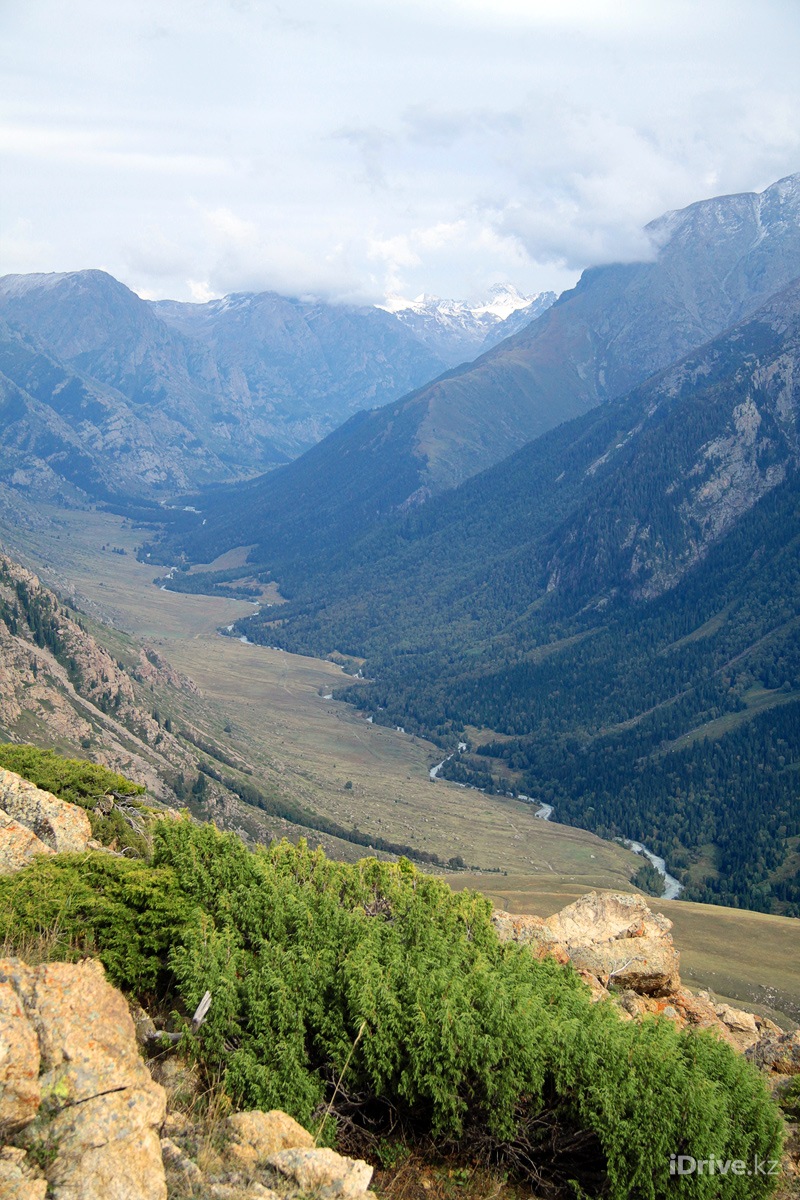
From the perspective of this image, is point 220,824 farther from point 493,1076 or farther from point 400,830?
point 493,1076

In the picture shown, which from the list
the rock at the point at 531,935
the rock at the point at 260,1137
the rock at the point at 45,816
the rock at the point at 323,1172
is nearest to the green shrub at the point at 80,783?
the rock at the point at 45,816

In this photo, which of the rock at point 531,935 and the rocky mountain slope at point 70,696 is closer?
the rock at point 531,935

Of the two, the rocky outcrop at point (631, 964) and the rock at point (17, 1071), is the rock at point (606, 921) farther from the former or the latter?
the rock at point (17, 1071)

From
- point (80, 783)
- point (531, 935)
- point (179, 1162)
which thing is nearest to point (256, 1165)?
point (179, 1162)

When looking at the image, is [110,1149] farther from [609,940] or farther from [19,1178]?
[609,940]

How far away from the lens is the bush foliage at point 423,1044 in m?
25.8

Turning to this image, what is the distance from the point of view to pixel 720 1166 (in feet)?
85.5

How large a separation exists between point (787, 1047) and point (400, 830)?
130192mm

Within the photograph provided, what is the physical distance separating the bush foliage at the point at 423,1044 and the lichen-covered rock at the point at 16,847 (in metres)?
2.47

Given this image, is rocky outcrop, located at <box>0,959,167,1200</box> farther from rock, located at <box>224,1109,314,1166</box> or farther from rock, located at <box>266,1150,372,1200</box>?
rock, located at <box>266,1150,372,1200</box>

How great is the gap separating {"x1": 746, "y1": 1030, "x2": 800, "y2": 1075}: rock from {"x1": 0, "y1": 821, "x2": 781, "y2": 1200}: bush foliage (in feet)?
23.8

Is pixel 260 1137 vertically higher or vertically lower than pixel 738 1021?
higher

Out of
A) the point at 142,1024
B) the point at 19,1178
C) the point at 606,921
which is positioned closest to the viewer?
the point at 19,1178

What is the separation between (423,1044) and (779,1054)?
17802mm
